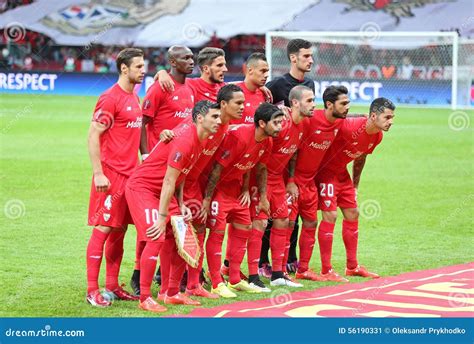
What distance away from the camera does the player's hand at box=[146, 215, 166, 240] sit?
25.3 ft

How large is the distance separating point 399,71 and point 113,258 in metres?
23.8

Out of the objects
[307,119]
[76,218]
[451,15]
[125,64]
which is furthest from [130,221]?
[451,15]

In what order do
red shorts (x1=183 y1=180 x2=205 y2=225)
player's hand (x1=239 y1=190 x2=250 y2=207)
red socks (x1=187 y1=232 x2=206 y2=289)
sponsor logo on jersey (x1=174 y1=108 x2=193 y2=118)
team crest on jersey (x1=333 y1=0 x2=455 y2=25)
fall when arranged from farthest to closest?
team crest on jersey (x1=333 y1=0 x2=455 y2=25) < sponsor logo on jersey (x1=174 y1=108 x2=193 y2=118) < player's hand (x1=239 y1=190 x2=250 y2=207) < red socks (x1=187 y1=232 x2=206 y2=289) < red shorts (x1=183 y1=180 x2=205 y2=225)

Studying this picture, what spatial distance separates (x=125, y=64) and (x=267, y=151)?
1582 mm

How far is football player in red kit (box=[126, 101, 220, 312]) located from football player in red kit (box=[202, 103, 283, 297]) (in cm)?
55

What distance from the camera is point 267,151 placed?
880 cm

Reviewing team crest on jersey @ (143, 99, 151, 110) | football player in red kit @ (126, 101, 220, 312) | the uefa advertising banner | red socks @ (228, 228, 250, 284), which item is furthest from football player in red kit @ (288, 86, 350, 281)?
the uefa advertising banner

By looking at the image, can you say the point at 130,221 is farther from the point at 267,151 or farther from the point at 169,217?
the point at 267,151

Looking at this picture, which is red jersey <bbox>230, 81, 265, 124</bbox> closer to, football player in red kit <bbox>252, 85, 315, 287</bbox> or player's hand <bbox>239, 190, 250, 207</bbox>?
football player in red kit <bbox>252, 85, 315, 287</bbox>

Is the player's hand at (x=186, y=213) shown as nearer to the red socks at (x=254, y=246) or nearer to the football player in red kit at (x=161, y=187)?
the football player in red kit at (x=161, y=187)

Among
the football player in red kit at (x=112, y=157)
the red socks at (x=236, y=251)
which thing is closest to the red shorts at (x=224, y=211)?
the red socks at (x=236, y=251)

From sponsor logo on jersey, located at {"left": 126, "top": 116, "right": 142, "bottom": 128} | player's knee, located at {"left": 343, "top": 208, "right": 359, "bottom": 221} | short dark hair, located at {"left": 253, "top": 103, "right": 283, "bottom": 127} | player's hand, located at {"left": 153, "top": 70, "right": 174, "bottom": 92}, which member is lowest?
player's knee, located at {"left": 343, "top": 208, "right": 359, "bottom": 221}

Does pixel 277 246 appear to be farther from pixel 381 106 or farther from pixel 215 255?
pixel 381 106

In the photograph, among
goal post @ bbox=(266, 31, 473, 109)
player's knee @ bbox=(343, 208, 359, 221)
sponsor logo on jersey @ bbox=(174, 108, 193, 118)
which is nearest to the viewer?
sponsor logo on jersey @ bbox=(174, 108, 193, 118)
